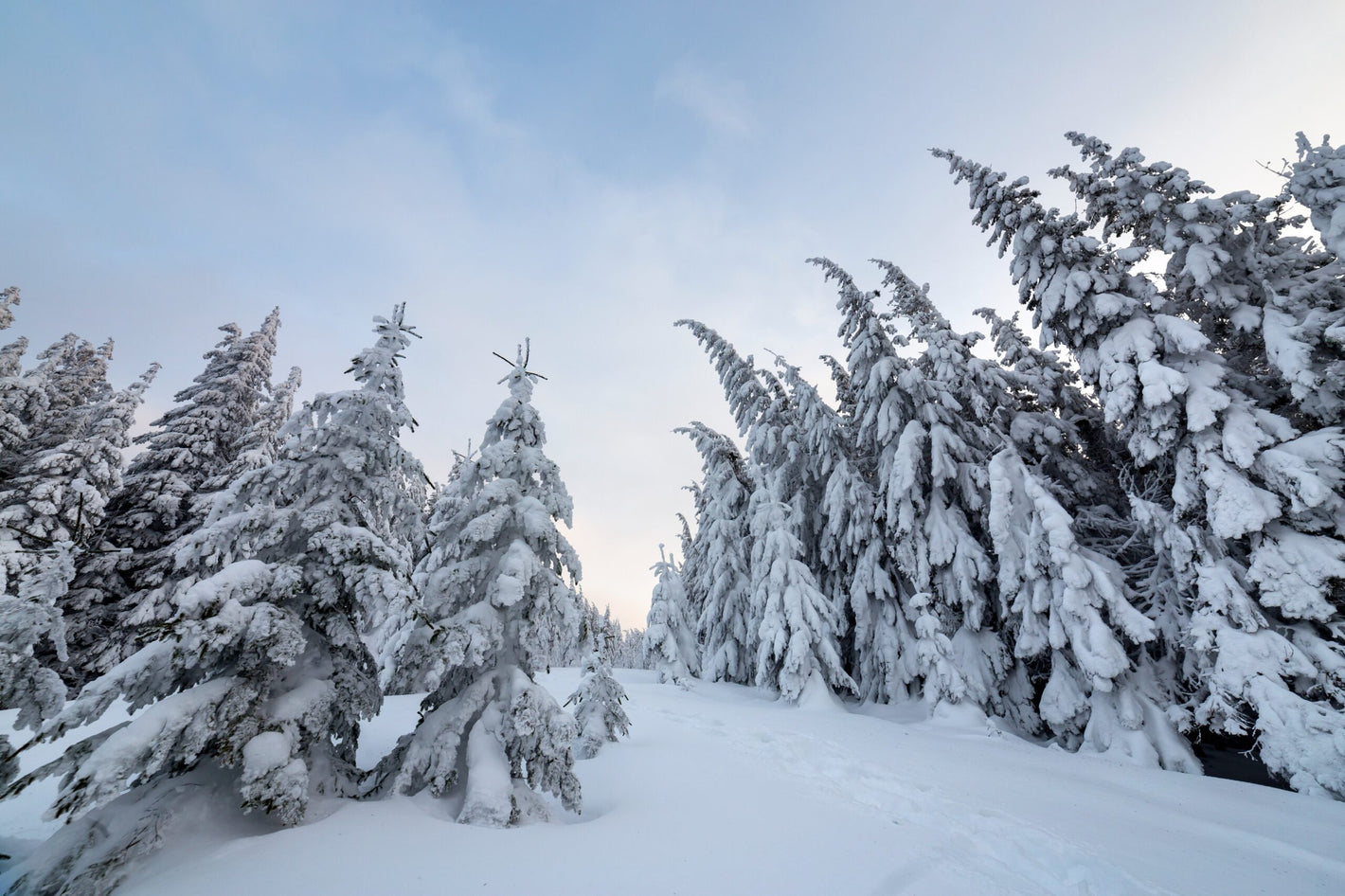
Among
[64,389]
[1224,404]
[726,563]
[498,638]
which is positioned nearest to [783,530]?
[726,563]

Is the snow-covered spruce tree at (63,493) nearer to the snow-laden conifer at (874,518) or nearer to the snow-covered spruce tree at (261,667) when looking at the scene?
the snow-covered spruce tree at (261,667)

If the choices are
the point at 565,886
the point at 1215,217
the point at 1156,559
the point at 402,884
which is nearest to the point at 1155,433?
the point at 1156,559

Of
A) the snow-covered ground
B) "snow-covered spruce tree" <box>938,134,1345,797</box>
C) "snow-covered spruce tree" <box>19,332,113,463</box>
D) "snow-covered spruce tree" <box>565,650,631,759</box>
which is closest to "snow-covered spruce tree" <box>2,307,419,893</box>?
the snow-covered ground

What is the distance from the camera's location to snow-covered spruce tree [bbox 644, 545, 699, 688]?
66.6 ft

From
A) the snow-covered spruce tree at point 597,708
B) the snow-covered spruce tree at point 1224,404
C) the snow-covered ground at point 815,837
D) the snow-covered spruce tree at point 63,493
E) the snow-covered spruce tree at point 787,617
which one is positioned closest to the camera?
the snow-covered ground at point 815,837

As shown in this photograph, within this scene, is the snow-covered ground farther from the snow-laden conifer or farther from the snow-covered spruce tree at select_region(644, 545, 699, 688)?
the snow-covered spruce tree at select_region(644, 545, 699, 688)

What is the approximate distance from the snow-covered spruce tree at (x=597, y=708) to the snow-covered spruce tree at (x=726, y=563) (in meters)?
10.4

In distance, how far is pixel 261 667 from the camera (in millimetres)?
5188

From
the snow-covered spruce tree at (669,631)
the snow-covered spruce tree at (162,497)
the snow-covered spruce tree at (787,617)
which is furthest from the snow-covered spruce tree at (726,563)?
the snow-covered spruce tree at (162,497)

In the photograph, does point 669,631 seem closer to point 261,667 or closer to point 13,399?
point 261,667

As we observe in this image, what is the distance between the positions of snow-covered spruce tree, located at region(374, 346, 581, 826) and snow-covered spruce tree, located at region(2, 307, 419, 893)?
753 mm

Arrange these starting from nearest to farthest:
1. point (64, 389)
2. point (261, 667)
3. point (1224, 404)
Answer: point (261, 667)
point (1224, 404)
point (64, 389)

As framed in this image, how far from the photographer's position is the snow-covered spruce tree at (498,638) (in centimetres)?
583

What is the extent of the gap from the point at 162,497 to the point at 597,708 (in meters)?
18.3
